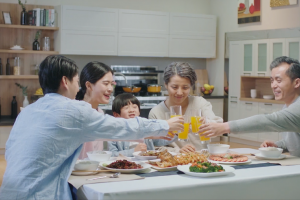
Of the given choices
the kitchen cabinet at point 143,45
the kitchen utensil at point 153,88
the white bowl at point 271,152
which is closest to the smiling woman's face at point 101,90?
the white bowl at point 271,152

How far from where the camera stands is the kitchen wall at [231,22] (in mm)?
6902

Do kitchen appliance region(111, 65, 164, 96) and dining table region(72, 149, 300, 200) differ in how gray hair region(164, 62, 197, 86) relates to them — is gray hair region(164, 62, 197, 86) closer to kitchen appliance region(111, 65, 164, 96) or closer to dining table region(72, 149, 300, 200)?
dining table region(72, 149, 300, 200)

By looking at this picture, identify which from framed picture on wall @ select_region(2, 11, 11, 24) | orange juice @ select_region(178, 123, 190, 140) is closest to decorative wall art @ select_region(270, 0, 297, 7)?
framed picture on wall @ select_region(2, 11, 11, 24)

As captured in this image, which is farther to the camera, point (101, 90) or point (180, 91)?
point (180, 91)

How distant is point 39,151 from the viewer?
2018mm

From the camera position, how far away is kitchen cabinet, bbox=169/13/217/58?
311 inches

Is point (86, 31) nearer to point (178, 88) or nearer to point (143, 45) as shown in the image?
point (143, 45)

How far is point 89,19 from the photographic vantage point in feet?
23.5

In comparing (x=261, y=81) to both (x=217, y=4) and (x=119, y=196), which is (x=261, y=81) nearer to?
(x=217, y=4)

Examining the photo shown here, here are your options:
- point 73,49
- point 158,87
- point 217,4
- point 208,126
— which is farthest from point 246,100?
point 208,126

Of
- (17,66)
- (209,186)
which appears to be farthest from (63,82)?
(17,66)

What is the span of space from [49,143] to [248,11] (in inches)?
245

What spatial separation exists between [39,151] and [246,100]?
Answer: 5.87 meters

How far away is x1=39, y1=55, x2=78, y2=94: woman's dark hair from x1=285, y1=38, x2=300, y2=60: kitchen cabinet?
5.05 meters
